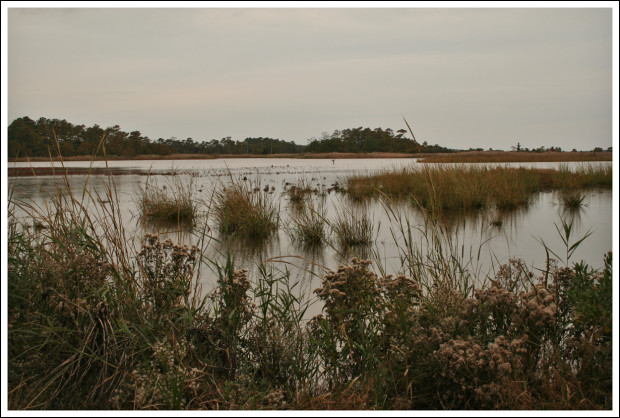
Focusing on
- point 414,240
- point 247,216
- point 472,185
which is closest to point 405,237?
point 414,240

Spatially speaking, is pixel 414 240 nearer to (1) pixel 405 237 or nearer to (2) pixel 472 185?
(1) pixel 405 237

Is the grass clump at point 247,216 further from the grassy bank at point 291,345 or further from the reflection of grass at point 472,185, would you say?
the grassy bank at point 291,345

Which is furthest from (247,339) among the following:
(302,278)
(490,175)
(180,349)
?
(490,175)

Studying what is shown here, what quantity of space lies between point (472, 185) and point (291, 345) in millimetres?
8565

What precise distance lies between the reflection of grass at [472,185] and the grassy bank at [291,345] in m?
5.20

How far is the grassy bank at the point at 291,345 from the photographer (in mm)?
2123

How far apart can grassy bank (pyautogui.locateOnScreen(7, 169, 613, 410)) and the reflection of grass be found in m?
5.20

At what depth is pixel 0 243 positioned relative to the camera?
7.27 feet

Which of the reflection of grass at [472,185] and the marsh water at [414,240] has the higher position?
the reflection of grass at [472,185]

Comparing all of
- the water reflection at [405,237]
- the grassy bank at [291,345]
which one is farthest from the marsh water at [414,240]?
the grassy bank at [291,345]

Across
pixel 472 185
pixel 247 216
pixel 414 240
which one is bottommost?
pixel 414 240

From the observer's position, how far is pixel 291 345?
2553mm

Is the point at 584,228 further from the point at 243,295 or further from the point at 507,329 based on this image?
the point at 243,295

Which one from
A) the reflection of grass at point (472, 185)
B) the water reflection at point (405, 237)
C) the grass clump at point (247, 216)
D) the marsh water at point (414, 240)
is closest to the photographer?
the marsh water at point (414, 240)
